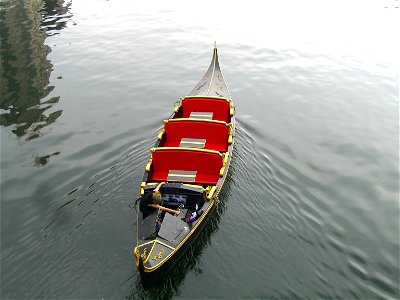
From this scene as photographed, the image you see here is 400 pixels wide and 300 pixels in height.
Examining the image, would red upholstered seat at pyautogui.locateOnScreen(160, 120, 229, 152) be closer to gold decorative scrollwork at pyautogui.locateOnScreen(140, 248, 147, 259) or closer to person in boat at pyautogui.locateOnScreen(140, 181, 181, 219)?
person in boat at pyautogui.locateOnScreen(140, 181, 181, 219)

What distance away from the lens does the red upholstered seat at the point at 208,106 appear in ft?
57.9

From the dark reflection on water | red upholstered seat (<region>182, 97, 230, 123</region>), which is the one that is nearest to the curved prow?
red upholstered seat (<region>182, 97, 230, 123</region>)

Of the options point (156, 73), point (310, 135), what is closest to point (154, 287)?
point (310, 135)

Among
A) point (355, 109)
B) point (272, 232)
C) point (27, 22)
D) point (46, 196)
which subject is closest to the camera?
point (272, 232)

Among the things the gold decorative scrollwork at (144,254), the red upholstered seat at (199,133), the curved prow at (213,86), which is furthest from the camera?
the curved prow at (213,86)

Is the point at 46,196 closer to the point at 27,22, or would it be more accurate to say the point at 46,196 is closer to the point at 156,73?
the point at 156,73

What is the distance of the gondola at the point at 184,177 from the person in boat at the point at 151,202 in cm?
7

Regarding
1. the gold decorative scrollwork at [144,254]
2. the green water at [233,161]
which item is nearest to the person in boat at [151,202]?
the green water at [233,161]

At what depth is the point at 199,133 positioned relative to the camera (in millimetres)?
15953

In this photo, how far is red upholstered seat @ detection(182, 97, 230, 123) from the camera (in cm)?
1764

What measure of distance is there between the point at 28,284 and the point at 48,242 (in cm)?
165

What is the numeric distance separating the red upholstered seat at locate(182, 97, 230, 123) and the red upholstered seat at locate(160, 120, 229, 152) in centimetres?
195

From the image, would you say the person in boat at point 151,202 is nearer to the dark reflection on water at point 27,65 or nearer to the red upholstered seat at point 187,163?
the red upholstered seat at point 187,163

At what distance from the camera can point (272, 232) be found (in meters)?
12.4
